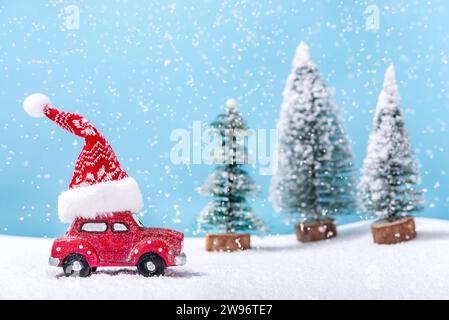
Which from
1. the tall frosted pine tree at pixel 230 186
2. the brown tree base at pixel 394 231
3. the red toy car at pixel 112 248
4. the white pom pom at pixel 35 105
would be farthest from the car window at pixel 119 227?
the brown tree base at pixel 394 231

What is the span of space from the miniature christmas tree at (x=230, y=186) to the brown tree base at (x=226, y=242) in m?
0.21

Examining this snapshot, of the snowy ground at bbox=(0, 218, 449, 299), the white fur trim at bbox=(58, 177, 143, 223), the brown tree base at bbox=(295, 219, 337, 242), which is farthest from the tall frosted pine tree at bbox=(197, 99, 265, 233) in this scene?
the white fur trim at bbox=(58, 177, 143, 223)

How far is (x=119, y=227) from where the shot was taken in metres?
4.92

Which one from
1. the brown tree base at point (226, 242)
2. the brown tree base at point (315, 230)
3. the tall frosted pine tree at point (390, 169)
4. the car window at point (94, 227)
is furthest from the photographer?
the brown tree base at point (315, 230)

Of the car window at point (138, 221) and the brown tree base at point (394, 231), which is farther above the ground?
the car window at point (138, 221)

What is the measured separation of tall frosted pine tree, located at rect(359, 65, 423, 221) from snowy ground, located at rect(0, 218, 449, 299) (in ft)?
1.35

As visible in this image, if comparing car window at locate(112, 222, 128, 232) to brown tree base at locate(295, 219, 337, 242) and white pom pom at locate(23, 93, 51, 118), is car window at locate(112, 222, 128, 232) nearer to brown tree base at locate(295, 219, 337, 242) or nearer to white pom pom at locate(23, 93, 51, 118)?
white pom pom at locate(23, 93, 51, 118)

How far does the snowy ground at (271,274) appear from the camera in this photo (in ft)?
15.3

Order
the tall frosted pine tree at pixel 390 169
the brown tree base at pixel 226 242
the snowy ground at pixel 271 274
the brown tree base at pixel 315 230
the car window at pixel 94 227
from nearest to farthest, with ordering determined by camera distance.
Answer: the snowy ground at pixel 271 274 → the car window at pixel 94 227 → the brown tree base at pixel 226 242 → the tall frosted pine tree at pixel 390 169 → the brown tree base at pixel 315 230

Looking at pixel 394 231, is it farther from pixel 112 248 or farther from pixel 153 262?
pixel 112 248

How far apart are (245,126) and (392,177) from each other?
1.94 m

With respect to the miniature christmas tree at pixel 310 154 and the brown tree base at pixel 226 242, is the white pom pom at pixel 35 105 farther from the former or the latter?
the miniature christmas tree at pixel 310 154

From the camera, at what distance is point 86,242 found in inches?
189

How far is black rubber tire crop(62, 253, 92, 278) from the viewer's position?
4801mm
